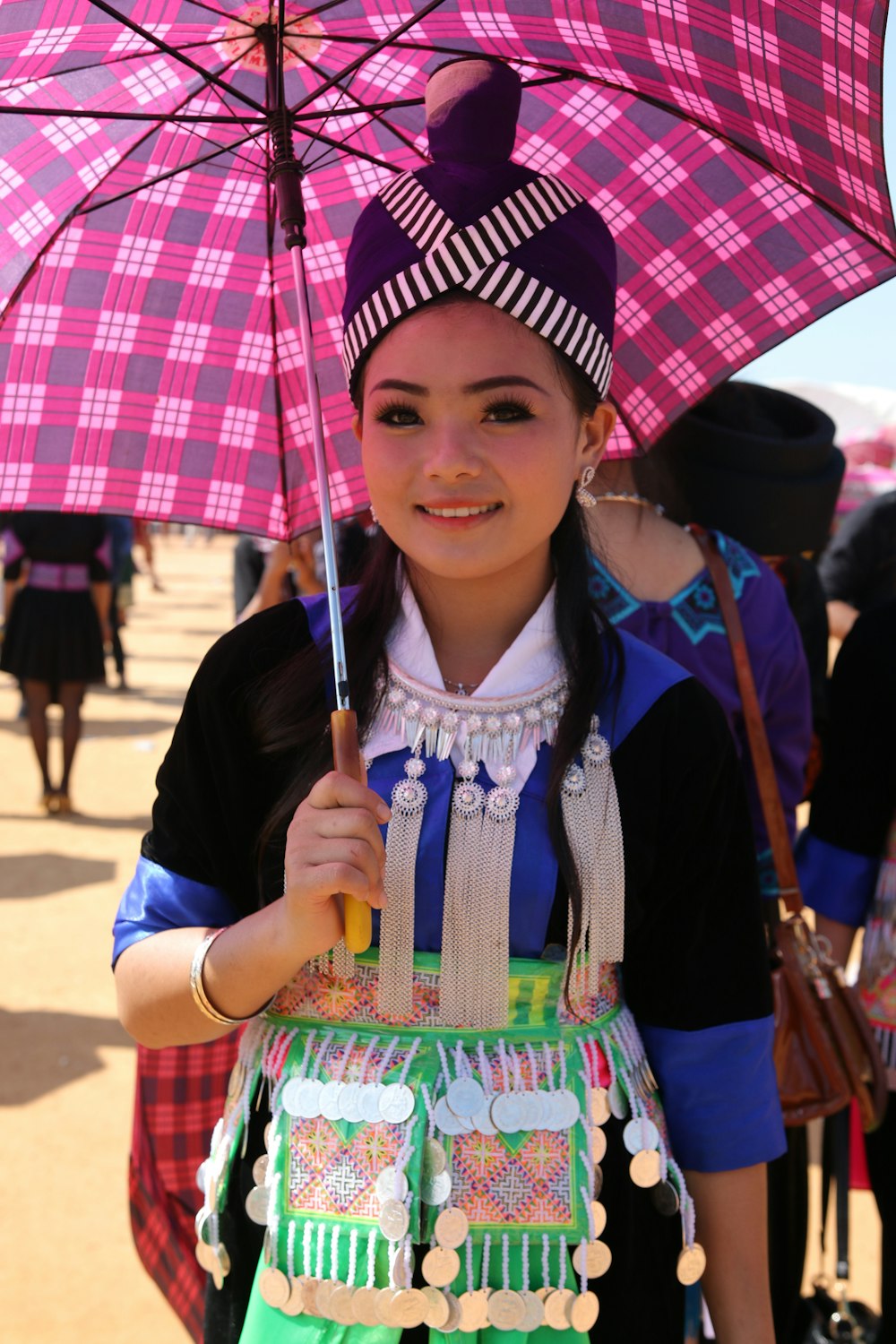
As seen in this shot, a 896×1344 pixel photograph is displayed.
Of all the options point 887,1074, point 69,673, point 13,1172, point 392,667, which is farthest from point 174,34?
point 69,673

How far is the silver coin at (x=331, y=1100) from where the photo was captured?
1581mm

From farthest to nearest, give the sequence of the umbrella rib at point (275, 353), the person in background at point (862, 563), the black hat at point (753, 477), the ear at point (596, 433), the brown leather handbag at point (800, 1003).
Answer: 1. the person in background at point (862, 563)
2. the black hat at point (753, 477)
3. the brown leather handbag at point (800, 1003)
4. the umbrella rib at point (275, 353)
5. the ear at point (596, 433)

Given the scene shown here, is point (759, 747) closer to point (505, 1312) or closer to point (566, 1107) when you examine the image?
point (566, 1107)

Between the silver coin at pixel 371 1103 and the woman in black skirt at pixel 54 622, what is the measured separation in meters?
7.39

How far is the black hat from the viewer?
9.56 feet

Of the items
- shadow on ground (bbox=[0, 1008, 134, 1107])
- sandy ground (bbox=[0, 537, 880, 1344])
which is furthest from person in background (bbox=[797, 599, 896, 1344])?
shadow on ground (bbox=[0, 1008, 134, 1107])

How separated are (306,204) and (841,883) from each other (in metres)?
1.60

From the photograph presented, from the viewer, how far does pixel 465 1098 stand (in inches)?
61.6

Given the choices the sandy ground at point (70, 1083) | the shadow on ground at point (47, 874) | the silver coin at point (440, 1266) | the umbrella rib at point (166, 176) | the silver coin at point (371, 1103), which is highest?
the umbrella rib at point (166, 176)

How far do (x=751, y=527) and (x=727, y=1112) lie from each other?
158 centimetres

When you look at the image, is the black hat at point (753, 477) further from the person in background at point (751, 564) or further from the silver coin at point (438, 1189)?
the silver coin at point (438, 1189)

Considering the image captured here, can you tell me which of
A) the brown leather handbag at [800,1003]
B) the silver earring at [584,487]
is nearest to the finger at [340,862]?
the silver earring at [584,487]

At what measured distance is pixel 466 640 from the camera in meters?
1.79

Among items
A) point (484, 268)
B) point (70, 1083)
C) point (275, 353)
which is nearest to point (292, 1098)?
point (484, 268)
